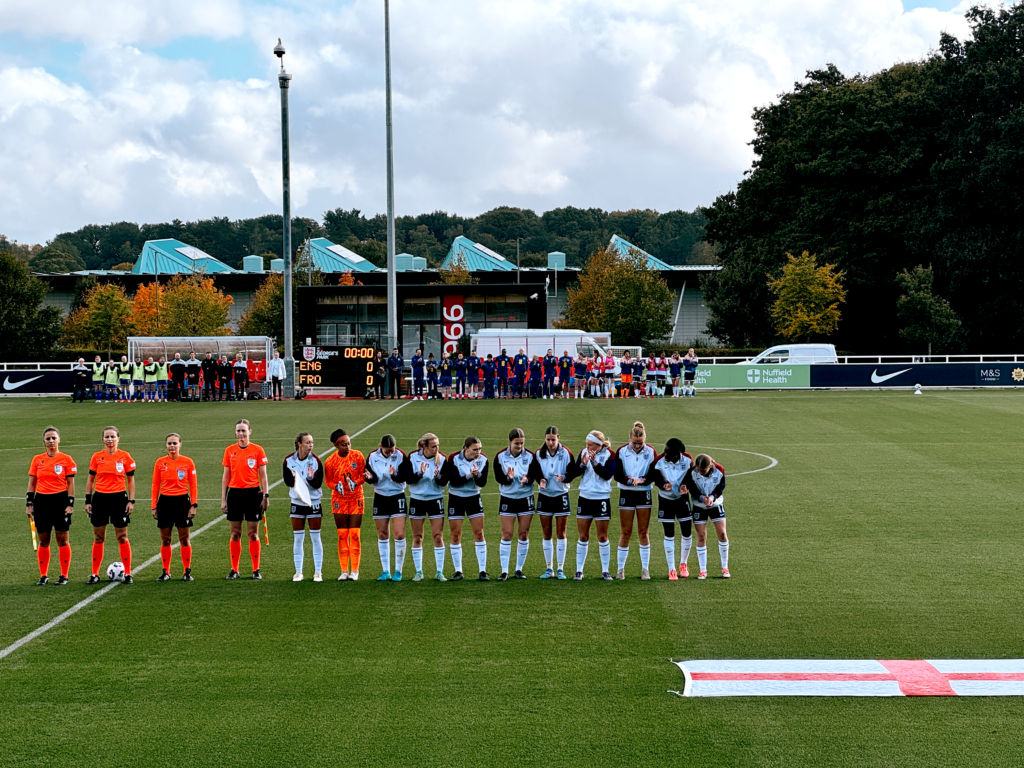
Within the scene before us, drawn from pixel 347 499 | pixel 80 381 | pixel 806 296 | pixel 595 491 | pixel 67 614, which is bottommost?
pixel 67 614

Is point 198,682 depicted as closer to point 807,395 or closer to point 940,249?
point 807,395

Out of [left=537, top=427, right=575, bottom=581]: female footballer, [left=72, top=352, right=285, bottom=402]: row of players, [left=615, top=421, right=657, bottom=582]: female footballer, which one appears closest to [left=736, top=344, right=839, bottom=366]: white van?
[left=72, top=352, right=285, bottom=402]: row of players

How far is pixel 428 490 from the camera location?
1171cm

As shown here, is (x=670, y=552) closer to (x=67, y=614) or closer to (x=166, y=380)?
(x=67, y=614)

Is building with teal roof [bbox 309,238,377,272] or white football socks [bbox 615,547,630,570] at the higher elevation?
building with teal roof [bbox 309,238,377,272]

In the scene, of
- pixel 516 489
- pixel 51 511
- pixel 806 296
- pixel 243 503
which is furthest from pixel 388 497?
pixel 806 296

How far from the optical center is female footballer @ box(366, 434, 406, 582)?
11617mm

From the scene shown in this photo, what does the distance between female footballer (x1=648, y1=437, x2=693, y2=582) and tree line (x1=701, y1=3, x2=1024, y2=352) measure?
4590 centimetres

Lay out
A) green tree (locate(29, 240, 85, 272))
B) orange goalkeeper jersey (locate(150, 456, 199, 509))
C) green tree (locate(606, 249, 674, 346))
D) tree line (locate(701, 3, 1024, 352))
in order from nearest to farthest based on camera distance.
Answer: orange goalkeeper jersey (locate(150, 456, 199, 509)) → tree line (locate(701, 3, 1024, 352)) → green tree (locate(606, 249, 674, 346)) → green tree (locate(29, 240, 85, 272))

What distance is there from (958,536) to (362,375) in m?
29.4

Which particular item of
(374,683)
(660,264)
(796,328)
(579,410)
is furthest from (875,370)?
(660,264)

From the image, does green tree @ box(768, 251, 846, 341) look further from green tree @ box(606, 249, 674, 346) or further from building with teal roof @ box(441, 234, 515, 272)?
building with teal roof @ box(441, 234, 515, 272)

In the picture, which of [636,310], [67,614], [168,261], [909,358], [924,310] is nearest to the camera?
[67,614]

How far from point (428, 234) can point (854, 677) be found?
520 ft
